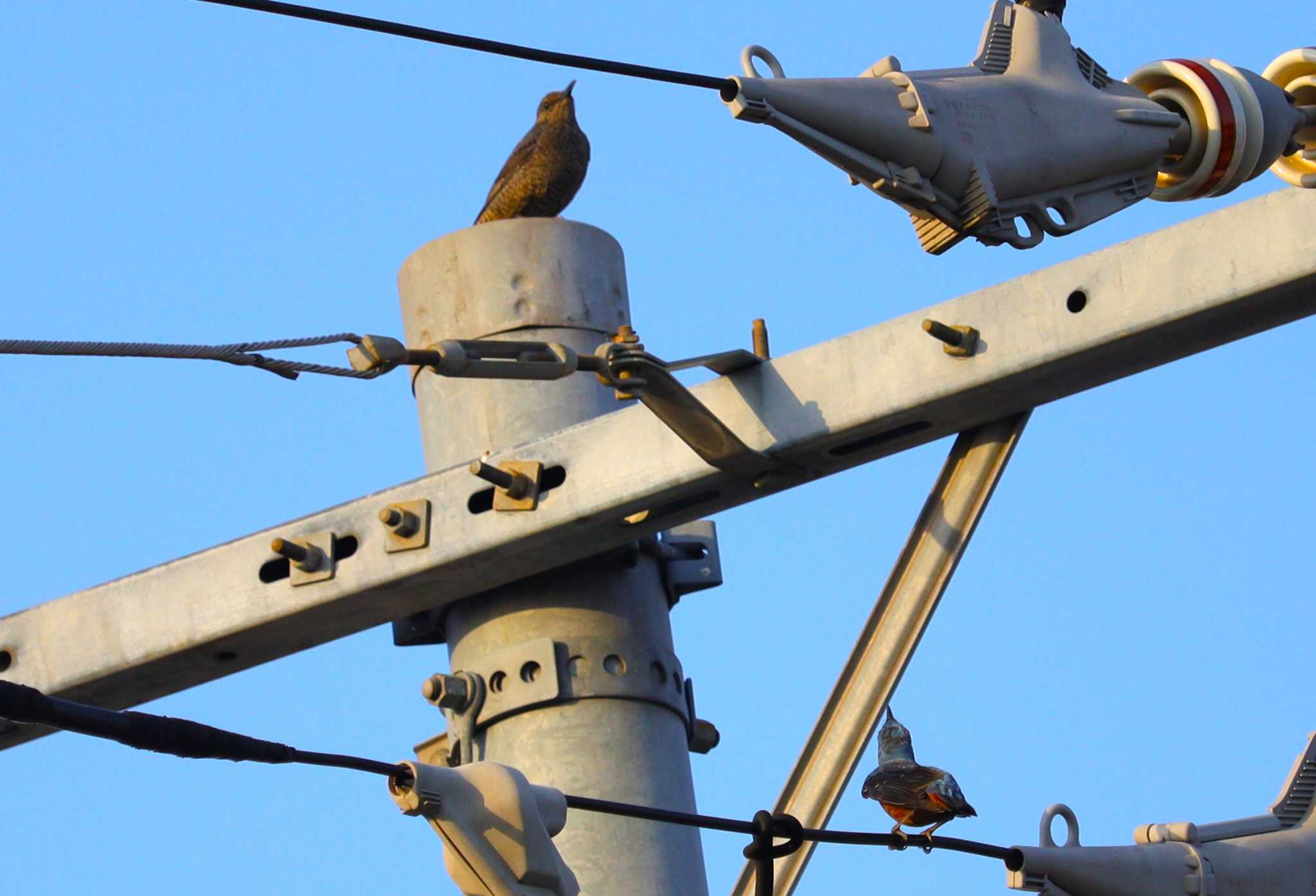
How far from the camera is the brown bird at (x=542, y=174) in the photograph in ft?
33.0

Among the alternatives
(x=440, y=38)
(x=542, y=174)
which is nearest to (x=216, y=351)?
(x=440, y=38)

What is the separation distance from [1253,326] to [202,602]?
11.0 ft

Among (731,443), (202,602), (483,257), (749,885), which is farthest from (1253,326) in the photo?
(202,602)

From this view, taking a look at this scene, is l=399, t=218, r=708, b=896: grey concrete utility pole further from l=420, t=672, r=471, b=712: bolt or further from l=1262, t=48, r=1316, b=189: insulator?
l=1262, t=48, r=1316, b=189: insulator

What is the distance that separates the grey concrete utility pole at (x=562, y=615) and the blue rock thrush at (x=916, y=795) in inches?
43.1

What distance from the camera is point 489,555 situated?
853cm

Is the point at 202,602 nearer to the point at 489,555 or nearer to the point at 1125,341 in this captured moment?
the point at 489,555

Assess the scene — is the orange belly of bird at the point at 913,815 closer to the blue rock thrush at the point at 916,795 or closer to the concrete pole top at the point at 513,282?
the blue rock thrush at the point at 916,795

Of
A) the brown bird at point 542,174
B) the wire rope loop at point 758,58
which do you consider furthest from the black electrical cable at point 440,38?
the brown bird at point 542,174

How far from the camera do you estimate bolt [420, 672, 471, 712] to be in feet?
28.7

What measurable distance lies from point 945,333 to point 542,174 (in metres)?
2.71

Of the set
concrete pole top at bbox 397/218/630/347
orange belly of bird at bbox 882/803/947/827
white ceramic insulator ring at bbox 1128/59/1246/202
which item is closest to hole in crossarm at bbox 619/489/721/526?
concrete pole top at bbox 397/218/630/347

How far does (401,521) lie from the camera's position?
8.61 metres

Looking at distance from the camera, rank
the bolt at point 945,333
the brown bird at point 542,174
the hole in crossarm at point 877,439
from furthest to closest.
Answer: the brown bird at point 542,174, the hole in crossarm at point 877,439, the bolt at point 945,333
